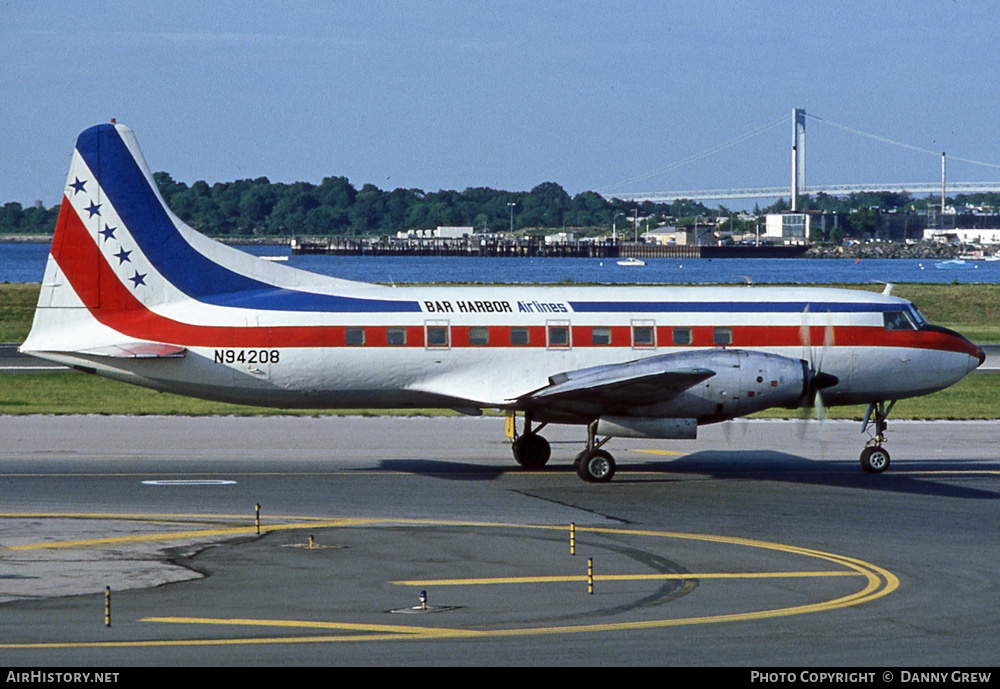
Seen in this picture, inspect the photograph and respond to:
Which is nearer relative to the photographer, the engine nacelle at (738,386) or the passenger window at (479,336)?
the engine nacelle at (738,386)

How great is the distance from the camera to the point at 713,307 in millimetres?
27766

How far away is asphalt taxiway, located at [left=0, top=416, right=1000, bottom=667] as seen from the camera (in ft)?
45.4

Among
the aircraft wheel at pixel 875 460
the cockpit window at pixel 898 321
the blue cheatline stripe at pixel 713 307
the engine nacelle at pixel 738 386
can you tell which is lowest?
the aircraft wheel at pixel 875 460

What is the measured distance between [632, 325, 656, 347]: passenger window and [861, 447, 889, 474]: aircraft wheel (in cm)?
542

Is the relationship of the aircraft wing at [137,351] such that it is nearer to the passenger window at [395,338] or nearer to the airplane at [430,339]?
the airplane at [430,339]

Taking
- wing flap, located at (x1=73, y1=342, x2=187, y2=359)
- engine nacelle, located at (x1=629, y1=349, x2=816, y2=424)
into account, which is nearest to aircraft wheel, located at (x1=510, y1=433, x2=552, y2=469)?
engine nacelle, located at (x1=629, y1=349, x2=816, y2=424)

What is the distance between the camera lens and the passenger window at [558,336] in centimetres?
2723

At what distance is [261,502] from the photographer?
23.6 metres

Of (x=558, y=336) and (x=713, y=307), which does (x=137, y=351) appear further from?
(x=713, y=307)

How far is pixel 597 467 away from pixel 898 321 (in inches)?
314

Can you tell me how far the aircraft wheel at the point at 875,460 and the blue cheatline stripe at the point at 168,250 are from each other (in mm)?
10535

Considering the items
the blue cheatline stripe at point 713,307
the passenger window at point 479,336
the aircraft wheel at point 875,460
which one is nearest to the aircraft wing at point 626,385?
the blue cheatline stripe at point 713,307

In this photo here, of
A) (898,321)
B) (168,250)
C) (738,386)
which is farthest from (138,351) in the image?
(898,321)
